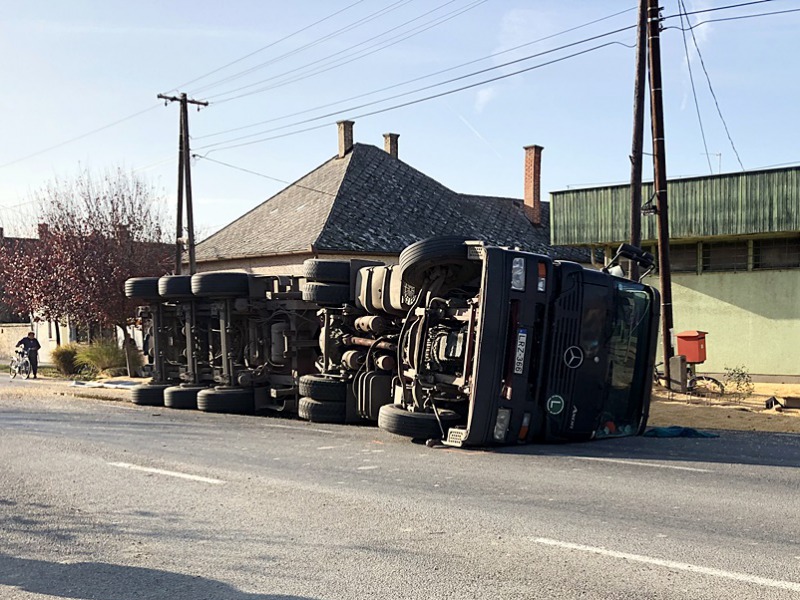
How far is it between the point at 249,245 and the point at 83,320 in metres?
6.68

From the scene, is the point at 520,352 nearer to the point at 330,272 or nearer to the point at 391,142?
the point at 330,272

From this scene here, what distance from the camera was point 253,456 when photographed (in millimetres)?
10016

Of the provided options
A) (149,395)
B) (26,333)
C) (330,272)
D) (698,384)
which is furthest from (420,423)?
(26,333)

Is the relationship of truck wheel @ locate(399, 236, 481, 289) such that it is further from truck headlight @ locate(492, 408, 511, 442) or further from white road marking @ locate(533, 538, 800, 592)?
white road marking @ locate(533, 538, 800, 592)

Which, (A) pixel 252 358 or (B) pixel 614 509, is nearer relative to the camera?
(B) pixel 614 509

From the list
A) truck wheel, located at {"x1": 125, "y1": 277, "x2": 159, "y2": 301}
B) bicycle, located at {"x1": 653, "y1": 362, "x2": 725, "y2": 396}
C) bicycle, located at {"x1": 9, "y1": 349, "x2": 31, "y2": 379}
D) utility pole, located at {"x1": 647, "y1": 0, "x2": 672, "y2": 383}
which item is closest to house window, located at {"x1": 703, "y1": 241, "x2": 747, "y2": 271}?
bicycle, located at {"x1": 653, "y1": 362, "x2": 725, "y2": 396}

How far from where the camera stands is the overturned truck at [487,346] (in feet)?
32.3

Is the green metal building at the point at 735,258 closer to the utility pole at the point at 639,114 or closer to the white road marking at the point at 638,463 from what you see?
the utility pole at the point at 639,114

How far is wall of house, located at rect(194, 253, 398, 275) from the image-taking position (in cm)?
3098

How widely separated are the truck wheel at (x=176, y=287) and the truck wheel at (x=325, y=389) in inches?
161

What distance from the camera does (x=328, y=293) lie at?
1312 centimetres

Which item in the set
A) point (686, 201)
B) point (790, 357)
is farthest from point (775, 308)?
point (686, 201)

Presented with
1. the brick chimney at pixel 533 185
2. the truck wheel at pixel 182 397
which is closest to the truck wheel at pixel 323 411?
the truck wheel at pixel 182 397

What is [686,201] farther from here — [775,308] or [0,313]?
[0,313]
